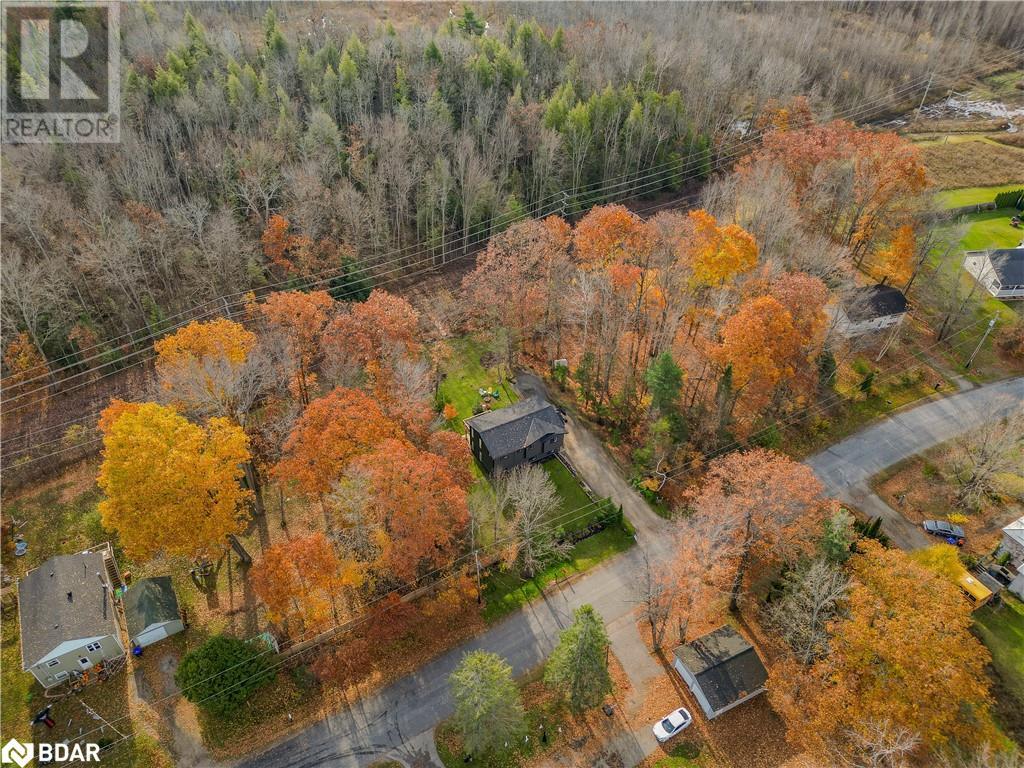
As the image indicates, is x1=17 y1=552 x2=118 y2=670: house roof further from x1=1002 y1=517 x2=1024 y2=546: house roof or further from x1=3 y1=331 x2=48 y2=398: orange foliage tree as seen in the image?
x1=1002 y1=517 x2=1024 y2=546: house roof

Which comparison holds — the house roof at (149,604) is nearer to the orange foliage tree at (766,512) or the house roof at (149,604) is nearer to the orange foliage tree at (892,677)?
the orange foliage tree at (766,512)

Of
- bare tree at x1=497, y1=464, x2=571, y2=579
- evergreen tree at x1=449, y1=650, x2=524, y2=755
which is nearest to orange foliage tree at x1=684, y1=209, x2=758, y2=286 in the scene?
bare tree at x1=497, y1=464, x2=571, y2=579

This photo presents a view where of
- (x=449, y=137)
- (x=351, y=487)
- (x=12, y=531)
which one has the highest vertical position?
(x=449, y=137)

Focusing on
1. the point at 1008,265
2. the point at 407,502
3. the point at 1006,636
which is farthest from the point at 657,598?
the point at 1008,265

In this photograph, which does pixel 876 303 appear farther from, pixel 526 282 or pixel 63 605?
pixel 63 605

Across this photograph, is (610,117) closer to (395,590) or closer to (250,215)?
(250,215)

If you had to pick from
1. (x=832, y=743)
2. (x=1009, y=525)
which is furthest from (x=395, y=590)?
(x=1009, y=525)
